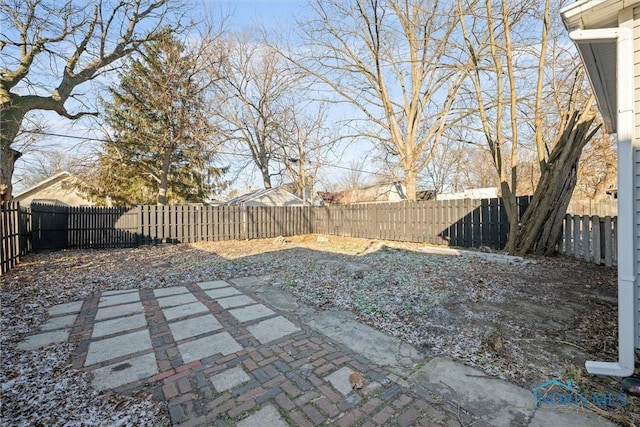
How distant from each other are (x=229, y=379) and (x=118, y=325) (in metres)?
1.76

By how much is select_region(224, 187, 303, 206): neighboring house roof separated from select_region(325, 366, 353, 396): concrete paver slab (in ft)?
54.0

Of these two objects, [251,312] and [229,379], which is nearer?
[229,379]

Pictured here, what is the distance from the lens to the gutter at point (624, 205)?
1963 mm

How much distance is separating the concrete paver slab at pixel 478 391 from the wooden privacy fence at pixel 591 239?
17.0 feet

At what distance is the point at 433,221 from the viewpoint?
9492 millimetres

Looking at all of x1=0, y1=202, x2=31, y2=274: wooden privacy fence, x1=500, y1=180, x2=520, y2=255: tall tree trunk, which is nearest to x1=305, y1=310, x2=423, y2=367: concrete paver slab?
x1=500, y1=180, x2=520, y2=255: tall tree trunk

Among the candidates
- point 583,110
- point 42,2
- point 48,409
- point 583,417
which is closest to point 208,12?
point 42,2

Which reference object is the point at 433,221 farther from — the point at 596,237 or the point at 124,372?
the point at 124,372

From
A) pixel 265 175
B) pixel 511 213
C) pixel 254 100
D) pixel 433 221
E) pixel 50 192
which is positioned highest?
pixel 254 100

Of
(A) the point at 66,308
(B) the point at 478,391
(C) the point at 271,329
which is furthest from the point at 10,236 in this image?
(B) the point at 478,391

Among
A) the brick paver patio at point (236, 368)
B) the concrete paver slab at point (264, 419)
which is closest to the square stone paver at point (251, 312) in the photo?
the brick paver patio at point (236, 368)

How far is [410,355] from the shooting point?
7.48ft

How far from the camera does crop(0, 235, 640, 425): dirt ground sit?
7.31 ft

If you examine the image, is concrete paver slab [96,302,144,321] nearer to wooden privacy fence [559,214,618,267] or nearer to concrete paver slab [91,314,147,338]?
concrete paver slab [91,314,147,338]
